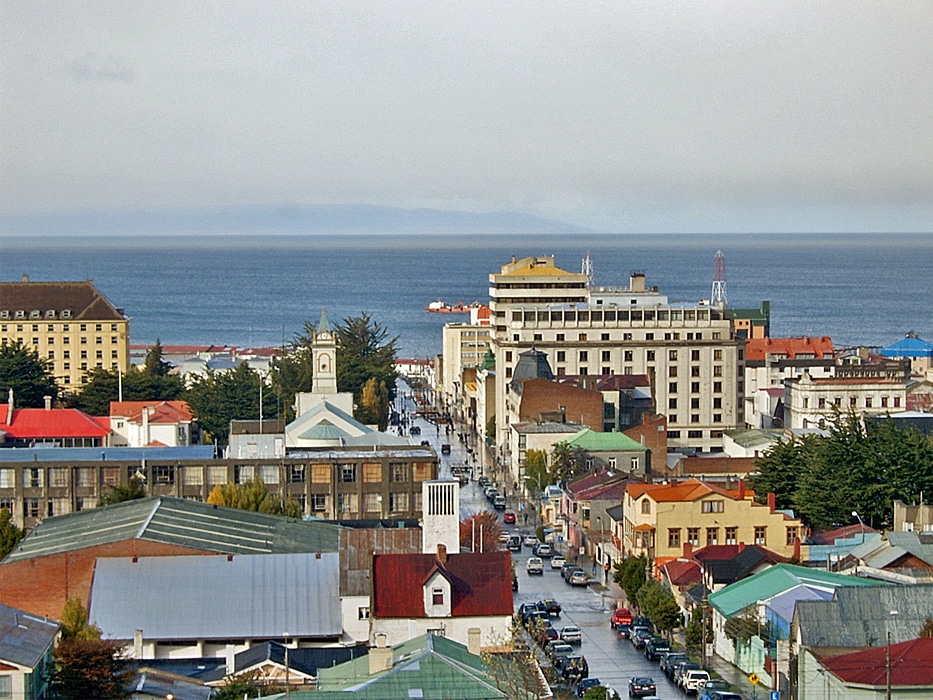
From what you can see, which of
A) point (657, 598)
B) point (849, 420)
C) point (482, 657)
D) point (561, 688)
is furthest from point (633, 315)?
point (482, 657)

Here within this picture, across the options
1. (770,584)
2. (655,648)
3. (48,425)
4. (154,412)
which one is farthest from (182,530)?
(154,412)

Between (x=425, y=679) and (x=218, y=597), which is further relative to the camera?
(x=218, y=597)

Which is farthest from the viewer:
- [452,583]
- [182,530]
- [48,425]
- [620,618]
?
[48,425]

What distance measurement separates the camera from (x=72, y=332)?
94.4m

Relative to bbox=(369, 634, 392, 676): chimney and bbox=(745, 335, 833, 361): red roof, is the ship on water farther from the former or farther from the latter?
bbox=(369, 634, 392, 676): chimney

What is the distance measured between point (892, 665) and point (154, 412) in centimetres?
Answer: 4376

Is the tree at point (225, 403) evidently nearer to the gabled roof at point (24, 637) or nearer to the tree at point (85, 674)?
the gabled roof at point (24, 637)

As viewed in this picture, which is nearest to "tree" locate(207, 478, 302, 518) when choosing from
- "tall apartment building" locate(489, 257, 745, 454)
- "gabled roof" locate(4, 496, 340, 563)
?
"gabled roof" locate(4, 496, 340, 563)

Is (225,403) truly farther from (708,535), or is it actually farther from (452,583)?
(452,583)

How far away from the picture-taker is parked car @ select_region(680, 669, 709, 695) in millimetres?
35312

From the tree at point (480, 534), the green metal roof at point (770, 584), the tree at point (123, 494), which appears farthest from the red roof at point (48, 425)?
the green metal roof at point (770, 584)

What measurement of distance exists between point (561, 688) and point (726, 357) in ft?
157

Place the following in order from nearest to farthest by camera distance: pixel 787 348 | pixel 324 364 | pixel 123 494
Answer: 1. pixel 123 494
2. pixel 324 364
3. pixel 787 348

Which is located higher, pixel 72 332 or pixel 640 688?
pixel 72 332
